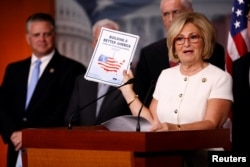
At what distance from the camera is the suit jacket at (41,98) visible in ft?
17.2

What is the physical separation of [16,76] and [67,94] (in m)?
0.45

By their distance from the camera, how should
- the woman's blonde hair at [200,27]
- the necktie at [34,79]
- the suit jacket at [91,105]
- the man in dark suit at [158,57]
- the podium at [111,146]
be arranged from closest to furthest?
1. the podium at [111,146]
2. the woman's blonde hair at [200,27]
3. the man in dark suit at [158,57]
4. the suit jacket at [91,105]
5. the necktie at [34,79]

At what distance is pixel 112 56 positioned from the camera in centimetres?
399

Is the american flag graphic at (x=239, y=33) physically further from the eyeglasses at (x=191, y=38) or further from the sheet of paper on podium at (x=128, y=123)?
the sheet of paper on podium at (x=128, y=123)

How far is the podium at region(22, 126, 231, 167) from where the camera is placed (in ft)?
9.68

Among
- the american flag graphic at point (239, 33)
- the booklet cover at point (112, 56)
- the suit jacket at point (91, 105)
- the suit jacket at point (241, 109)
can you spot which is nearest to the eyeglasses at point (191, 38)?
the booklet cover at point (112, 56)

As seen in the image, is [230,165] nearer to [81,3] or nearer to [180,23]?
[180,23]

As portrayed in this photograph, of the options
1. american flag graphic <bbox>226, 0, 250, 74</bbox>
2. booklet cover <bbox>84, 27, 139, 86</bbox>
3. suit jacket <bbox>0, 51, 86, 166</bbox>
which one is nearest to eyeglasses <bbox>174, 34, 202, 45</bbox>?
booklet cover <bbox>84, 27, 139, 86</bbox>

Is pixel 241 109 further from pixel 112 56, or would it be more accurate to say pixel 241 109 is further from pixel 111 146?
pixel 111 146

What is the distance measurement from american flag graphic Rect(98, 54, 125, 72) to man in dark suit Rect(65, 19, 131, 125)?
71cm

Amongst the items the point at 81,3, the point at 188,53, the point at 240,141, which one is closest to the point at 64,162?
the point at 188,53

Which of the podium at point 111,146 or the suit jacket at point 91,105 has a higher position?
the suit jacket at point 91,105

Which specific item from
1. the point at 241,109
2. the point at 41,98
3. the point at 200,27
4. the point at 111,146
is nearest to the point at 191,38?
the point at 200,27

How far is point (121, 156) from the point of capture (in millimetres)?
2979
